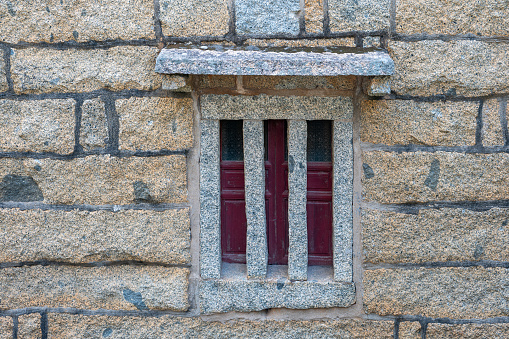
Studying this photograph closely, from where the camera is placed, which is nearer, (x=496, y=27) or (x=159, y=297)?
(x=496, y=27)

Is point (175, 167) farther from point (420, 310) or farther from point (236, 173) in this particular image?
point (420, 310)

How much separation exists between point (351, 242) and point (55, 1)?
6.88 ft

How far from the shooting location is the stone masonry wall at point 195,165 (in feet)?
6.44

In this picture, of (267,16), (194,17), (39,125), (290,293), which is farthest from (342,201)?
(39,125)

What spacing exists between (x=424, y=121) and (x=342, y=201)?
0.62m

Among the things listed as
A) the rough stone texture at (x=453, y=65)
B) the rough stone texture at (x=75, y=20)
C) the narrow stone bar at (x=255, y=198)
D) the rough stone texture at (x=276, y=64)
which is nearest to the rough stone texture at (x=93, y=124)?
the rough stone texture at (x=75, y=20)

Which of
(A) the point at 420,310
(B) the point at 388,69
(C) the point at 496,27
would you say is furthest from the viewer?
(A) the point at 420,310

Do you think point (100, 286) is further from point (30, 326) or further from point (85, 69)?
point (85, 69)

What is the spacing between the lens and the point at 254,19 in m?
1.96

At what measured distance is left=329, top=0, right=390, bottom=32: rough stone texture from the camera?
1.94 metres

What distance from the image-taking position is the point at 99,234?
6.79ft

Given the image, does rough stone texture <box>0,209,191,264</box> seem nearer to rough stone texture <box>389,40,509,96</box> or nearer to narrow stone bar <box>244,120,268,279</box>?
narrow stone bar <box>244,120,268,279</box>

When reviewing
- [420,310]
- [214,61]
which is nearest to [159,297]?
[214,61]

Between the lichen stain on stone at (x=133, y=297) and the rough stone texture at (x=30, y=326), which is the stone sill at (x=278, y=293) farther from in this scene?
the rough stone texture at (x=30, y=326)
